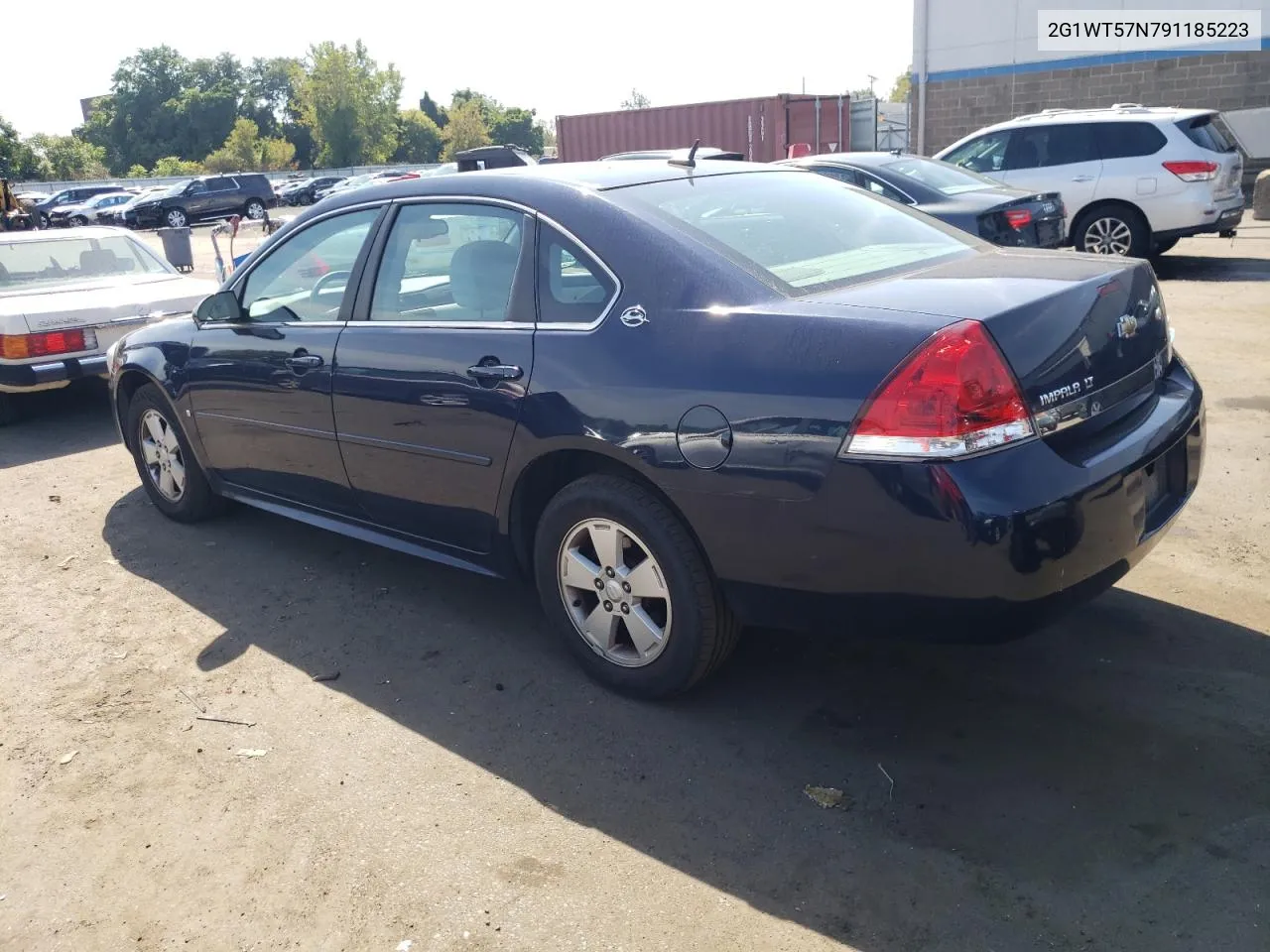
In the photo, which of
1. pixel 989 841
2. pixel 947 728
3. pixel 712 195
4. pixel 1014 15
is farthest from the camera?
pixel 1014 15

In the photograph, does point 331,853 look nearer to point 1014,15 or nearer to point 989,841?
point 989,841

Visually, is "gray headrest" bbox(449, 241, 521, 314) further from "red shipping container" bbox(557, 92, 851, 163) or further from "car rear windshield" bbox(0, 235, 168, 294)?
"red shipping container" bbox(557, 92, 851, 163)

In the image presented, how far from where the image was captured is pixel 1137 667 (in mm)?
3553

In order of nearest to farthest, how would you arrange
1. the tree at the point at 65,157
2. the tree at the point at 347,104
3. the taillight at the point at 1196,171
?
1. the taillight at the point at 1196,171
2. the tree at the point at 65,157
3. the tree at the point at 347,104

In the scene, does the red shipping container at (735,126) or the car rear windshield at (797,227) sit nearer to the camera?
the car rear windshield at (797,227)

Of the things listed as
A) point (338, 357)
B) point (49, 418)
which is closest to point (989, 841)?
point (338, 357)

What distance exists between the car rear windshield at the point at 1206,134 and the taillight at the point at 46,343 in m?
10.9

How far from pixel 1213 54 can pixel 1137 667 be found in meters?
19.3

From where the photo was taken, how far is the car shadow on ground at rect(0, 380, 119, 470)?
25.2 feet

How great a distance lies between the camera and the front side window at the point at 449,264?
376cm

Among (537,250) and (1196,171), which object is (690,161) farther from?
(1196,171)

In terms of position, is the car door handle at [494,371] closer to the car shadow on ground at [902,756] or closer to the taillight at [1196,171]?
the car shadow on ground at [902,756]

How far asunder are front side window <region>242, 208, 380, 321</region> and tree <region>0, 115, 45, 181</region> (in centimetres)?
6466

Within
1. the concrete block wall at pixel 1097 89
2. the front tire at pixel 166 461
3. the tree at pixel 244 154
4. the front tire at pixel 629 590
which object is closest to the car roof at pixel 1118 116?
the concrete block wall at pixel 1097 89
